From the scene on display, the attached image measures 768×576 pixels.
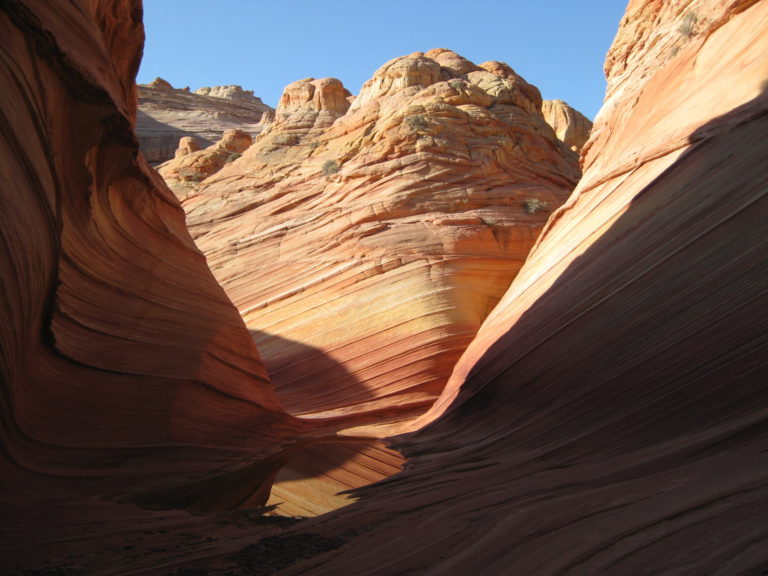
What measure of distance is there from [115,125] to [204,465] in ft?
10.8

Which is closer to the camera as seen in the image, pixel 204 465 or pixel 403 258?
pixel 204 465

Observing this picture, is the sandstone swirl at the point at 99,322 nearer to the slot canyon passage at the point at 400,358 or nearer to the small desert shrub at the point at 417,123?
the slot canyon passage at the point at 400,358

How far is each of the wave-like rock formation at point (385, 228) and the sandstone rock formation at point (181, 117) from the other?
1303 cm

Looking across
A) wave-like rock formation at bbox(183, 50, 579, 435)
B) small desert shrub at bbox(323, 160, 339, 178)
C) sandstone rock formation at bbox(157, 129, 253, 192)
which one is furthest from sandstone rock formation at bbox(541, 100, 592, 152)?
small desert shrub at bbox(323, 160, 339, 178)

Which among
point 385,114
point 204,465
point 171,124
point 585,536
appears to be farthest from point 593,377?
point 171,124

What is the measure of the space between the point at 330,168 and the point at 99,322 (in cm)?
875

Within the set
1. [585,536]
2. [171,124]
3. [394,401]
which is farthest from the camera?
[171,124]

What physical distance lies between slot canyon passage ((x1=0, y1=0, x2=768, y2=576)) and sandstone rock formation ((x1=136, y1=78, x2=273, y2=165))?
18014 mm

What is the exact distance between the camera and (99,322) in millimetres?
5961

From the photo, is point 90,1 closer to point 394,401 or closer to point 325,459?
point 325,459

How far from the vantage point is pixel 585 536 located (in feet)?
9.45

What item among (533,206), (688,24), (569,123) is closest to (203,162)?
(533,206)

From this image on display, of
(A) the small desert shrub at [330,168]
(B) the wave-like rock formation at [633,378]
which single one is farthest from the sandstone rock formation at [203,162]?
(B) the wave-like rock formation at [633,378]

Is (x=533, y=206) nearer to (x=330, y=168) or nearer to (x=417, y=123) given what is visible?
(x=417, y=123)
